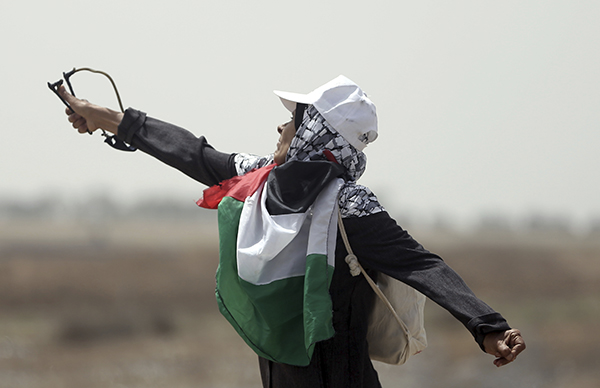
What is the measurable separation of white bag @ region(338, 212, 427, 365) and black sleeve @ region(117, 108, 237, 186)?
67 cm

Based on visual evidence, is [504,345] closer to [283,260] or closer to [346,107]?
[283,260]

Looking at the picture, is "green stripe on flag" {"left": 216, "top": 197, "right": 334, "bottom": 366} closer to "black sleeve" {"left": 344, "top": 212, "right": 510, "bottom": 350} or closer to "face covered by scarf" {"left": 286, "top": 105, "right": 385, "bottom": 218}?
"black sleeve" {"left": 344, "top": 212, "right": 510, "bottom": 350}

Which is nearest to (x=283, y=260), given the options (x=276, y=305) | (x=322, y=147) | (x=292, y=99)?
(x=276, y=305)

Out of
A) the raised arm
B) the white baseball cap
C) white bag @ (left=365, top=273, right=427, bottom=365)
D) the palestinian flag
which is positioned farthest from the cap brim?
white bag @ (left=365, top=273, right=427, bottom=365)

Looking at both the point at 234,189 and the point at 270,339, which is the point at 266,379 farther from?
the point at 234,189

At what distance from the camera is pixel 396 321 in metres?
1.75

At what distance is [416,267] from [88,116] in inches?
51.7

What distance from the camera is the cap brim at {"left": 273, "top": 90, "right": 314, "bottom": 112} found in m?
1.74

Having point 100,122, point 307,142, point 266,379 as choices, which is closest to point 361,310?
point 266,379

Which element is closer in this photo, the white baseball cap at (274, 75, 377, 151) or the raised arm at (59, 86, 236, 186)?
the white baseball cap at (274, 75, 377, 151)

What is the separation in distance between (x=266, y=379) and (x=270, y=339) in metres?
0.24

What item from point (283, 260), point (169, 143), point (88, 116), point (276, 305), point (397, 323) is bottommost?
point (397, 323)

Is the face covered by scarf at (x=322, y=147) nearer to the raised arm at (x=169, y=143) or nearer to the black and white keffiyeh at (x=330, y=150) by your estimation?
the black and white keffiyeh at (x=330, y=150)

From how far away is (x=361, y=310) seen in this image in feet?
5.68
